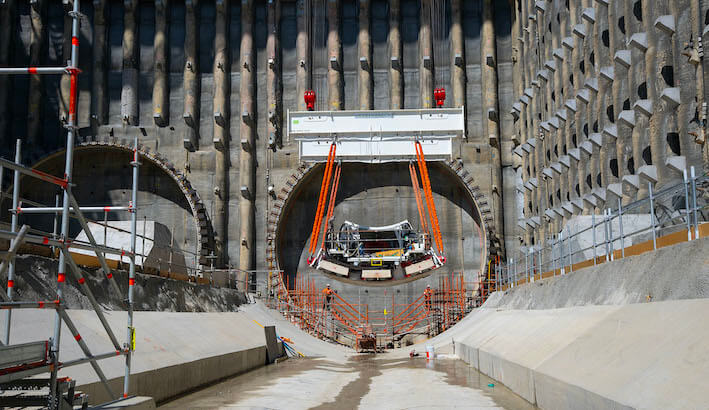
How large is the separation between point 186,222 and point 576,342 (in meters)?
31.2

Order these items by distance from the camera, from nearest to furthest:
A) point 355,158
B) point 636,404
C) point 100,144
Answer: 1. point 636,404
2. point 355,158
3. point 100,144

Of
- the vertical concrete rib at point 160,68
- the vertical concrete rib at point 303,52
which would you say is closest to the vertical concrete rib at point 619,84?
A: the vertical concrete rib at point 303,52

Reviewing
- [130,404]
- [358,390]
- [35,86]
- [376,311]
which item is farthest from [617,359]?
[35,86]

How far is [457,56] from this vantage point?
38531 mm

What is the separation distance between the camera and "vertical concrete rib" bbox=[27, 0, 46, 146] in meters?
38.4

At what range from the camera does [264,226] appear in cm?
3850

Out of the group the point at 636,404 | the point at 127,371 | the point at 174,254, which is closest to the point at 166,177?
the point at 174,254

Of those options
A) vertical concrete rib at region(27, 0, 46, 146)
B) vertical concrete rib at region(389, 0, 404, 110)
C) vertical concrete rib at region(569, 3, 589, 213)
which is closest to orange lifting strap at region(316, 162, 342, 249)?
vertical concrete rib at region(389, 0, 404, 110)

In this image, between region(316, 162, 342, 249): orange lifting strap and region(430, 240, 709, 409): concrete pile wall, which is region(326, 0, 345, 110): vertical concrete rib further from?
region(430, 240, 709, 409): concrete pile wall

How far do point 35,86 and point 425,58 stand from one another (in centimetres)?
2079

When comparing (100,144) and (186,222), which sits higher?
(100,144)

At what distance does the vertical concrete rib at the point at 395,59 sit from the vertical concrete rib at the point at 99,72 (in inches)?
619

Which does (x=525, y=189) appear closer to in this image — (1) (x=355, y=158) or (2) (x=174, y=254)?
(1) (x=355, y=158)

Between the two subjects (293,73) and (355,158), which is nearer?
(355,158)
